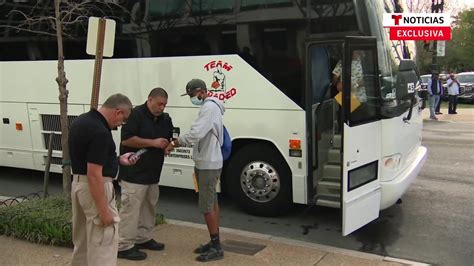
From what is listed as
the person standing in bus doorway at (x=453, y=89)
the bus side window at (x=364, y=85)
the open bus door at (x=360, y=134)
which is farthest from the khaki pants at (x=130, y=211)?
the person standing in bus doorway at (x=453, y=89)

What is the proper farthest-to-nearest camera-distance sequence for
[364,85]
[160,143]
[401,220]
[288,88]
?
1. [401,220]
2. [288,88]
3. [364,85]
4. [160,143]

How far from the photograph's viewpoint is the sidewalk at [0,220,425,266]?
15.6 feet

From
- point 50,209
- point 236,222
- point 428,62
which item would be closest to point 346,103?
point 236,222

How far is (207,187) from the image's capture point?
190 inches

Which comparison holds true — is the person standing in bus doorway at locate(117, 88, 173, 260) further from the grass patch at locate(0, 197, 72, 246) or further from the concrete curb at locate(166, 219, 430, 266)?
the concrete curb at locate(166, 219, 430, 266)

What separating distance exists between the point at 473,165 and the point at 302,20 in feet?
17.9

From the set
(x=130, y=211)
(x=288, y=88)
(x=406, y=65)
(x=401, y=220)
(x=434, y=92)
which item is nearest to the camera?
(x=130, y=211)

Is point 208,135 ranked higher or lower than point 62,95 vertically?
lower

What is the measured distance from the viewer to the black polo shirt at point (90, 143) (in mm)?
3523

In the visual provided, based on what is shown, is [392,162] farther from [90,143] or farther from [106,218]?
[90,143]

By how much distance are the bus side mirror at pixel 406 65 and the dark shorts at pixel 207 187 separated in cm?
262

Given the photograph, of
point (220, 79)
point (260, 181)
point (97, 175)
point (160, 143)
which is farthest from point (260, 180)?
point (97, 175)

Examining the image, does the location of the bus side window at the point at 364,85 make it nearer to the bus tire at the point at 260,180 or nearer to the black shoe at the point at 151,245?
the bus tire at the point at 260,180

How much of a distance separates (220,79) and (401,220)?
9.29ft
